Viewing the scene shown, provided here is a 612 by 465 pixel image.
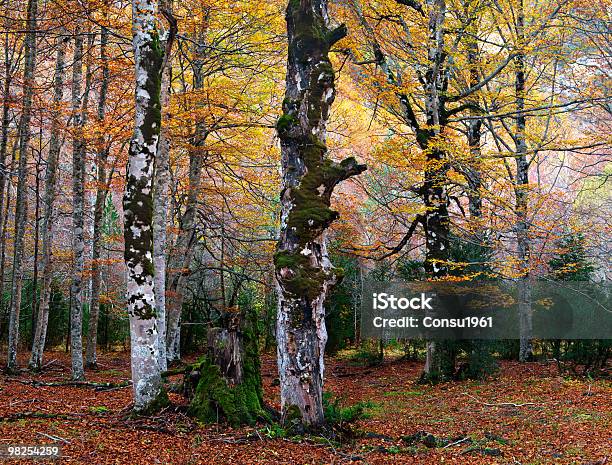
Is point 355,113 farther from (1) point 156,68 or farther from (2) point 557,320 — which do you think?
(1) point 156,68

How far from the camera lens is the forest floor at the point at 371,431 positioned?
470 centimetres

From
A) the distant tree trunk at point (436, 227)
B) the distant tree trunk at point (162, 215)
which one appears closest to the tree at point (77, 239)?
the distant tree trunk at point (162, 215)

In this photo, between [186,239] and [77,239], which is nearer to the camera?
[77,239]

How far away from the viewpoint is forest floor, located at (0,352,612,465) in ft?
15.4

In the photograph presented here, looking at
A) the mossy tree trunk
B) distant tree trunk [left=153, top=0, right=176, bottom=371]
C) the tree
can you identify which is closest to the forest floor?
the mossy tree trunk

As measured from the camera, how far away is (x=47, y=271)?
10.7m

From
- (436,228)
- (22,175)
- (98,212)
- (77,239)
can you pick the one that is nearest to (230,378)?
(77,239)

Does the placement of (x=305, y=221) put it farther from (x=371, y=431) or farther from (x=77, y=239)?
(x=77, y=239)

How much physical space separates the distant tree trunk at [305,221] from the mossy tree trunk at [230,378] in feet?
2.16

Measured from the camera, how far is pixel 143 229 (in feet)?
18.9

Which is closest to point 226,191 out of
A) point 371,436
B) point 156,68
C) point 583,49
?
point 156,68

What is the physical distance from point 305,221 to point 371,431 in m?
2.69

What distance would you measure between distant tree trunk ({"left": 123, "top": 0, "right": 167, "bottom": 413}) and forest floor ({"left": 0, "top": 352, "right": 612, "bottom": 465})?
50 cm

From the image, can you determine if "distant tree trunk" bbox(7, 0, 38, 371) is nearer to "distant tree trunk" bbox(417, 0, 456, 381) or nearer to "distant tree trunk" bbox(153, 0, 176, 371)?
"distant tree trunk" bbox(153, 0, 176, 371)
